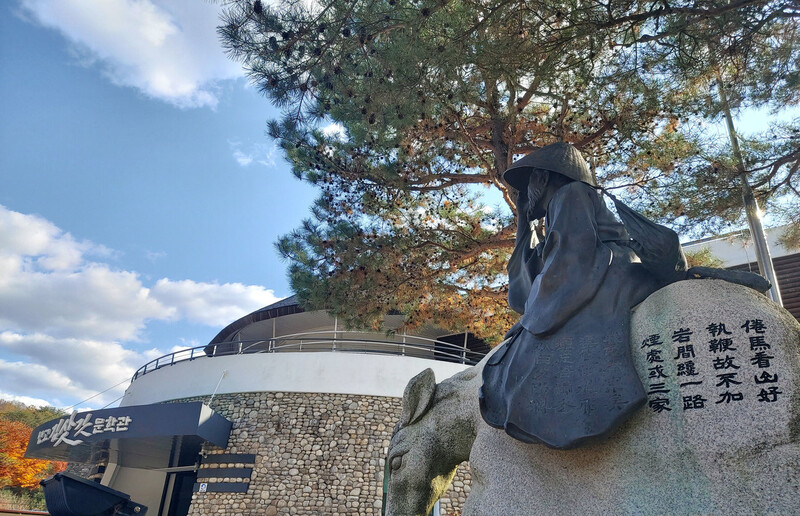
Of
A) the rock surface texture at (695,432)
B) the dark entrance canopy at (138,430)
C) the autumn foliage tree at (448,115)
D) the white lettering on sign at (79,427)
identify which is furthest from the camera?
the white lettering on sign at (79,427)

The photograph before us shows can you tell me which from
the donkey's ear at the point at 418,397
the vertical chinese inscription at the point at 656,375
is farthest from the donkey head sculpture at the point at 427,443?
the vertical chinese inscription at the point at 656,375

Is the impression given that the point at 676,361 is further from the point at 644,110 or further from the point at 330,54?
the point at 644,110

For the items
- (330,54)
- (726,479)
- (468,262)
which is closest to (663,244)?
(726,479)

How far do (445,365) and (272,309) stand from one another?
6086 millimetres

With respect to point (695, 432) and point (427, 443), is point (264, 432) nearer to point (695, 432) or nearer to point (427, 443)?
point (427, 443)

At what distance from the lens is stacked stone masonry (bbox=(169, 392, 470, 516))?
12266mm

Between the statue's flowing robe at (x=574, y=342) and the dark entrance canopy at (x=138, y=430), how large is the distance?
10524 millimetres

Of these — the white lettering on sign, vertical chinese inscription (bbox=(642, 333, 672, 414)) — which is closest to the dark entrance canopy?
the white lettering on sign

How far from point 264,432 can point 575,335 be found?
11849 mm

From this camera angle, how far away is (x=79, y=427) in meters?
12.6

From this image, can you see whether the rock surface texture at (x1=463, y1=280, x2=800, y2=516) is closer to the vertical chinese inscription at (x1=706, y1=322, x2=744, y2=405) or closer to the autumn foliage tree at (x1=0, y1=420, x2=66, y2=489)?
the vertical chinese inscription at (x1=706, y1=322, x2=744, y2=405)

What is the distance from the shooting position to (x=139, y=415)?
12.1 meters

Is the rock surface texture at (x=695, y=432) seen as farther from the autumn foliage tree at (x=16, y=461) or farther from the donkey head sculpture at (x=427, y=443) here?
the autumn foliage tree at (x=16, y=461)

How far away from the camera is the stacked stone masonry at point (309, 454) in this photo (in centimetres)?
1227
